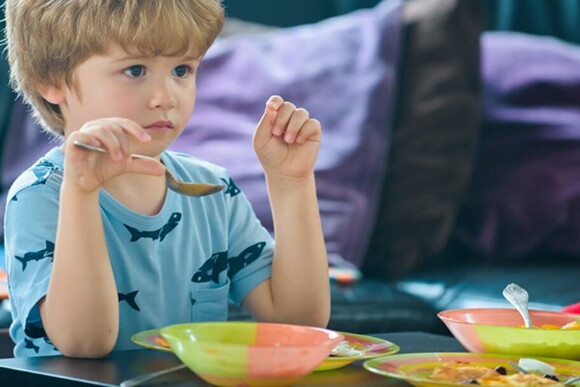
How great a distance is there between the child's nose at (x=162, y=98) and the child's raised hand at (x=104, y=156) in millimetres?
195

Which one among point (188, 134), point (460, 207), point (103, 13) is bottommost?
point (460, 207)

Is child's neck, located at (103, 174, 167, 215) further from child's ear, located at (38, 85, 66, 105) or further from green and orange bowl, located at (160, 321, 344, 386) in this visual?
green and orange bowl, located at (160, 321, 344, 386)

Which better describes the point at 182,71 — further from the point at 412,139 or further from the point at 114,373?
the point at 412,139

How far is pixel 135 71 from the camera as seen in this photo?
1229 millimetres

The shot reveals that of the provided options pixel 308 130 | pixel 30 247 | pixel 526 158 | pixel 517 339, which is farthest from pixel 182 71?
pixel 526 158

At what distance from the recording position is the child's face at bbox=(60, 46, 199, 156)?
1.21 m

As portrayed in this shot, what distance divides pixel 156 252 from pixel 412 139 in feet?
3.49

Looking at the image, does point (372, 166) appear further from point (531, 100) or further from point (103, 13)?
point (103, 13)

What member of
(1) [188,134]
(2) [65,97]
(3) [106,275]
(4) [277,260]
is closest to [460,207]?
(1) [188,134]

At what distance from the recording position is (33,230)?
1.15 m

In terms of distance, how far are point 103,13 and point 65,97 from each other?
0.12m

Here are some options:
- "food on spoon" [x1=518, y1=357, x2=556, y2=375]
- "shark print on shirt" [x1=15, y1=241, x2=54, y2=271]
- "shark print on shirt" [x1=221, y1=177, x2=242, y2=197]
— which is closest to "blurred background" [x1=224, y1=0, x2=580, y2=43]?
"shark print on shirt" [x1=221, y1=177, x2=242, y2=197]

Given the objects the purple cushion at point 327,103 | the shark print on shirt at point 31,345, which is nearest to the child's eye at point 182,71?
the shark print on shirt at point 31,345

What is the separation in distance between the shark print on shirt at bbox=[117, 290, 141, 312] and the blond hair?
0.81 feet
